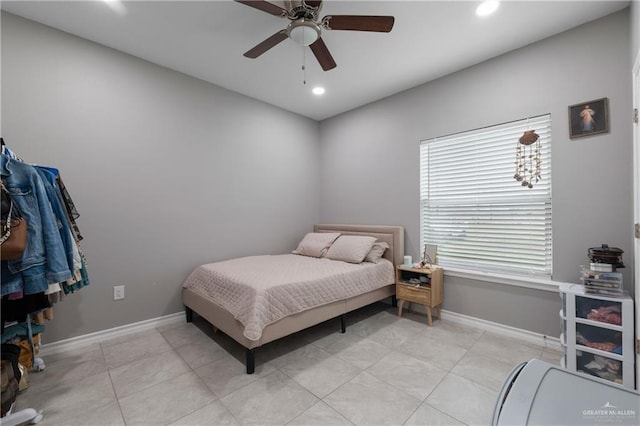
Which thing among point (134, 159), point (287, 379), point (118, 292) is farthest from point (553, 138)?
point (118, 292)

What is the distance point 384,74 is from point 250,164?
6.66ft

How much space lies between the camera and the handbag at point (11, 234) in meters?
1.29

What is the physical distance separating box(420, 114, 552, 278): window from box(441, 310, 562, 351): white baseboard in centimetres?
54

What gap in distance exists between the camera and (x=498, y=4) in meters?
2.06

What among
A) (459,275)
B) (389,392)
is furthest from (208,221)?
(459,275)

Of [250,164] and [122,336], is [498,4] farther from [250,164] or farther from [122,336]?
[122,336]

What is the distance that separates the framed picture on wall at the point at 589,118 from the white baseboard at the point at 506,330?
1809 millimetres

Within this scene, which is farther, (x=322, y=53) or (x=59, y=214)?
(x=322, y=53)

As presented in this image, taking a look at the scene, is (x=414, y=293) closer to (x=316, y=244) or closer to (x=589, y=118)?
(x=316, y=244)

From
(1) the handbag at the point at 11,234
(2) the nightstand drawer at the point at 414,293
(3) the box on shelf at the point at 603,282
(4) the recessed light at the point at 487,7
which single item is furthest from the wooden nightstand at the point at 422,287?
(1) the handbag at the point at 11,234

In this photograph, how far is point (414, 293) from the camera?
299cm

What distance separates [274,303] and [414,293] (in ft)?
5.47

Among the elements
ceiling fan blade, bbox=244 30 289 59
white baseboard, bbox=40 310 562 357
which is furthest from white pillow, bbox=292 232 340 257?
ceiling fan blade, bbox=244 30 289 59

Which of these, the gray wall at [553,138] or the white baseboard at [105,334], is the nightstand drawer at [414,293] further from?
the white baseboard at [105,334]
